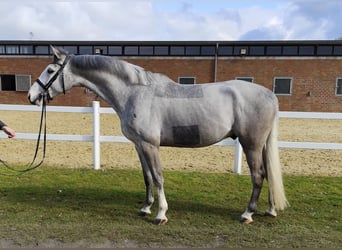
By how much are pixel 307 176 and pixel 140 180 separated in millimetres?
3229

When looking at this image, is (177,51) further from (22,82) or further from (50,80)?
(50,80)

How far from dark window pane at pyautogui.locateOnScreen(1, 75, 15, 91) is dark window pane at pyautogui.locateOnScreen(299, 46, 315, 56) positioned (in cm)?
2212

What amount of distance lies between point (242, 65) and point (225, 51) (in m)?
1.71

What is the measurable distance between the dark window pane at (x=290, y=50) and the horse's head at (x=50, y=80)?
21152mm

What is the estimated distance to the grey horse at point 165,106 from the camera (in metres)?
3.56

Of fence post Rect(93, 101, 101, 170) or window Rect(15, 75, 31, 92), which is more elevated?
window Rect(15, 75, 31, 92)

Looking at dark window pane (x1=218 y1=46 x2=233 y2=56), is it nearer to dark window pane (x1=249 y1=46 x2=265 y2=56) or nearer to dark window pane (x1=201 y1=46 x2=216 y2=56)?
dark window pane (x1=201 y1=46 x2=216 y2=56)

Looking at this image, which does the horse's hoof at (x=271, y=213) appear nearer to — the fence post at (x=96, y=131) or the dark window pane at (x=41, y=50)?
the fence post at (x=96, y=131)

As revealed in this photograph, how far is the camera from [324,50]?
856 inches

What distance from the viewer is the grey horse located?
3.56m

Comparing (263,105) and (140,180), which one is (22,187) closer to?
(140,180)

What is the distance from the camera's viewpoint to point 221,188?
5.13 metres

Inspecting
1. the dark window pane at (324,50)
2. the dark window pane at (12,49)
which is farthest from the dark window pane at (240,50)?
the dark window pane at (12,49)

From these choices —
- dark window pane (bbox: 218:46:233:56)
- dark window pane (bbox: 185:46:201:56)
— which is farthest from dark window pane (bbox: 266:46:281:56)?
dark window pane (bbox: 185:46:201:56)
